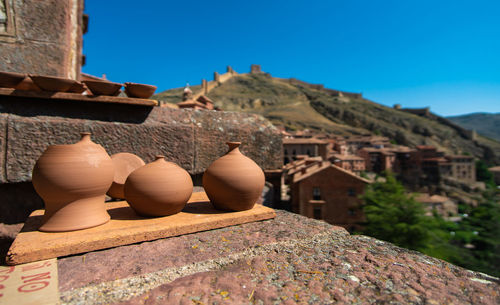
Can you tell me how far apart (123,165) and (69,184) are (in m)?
0.79

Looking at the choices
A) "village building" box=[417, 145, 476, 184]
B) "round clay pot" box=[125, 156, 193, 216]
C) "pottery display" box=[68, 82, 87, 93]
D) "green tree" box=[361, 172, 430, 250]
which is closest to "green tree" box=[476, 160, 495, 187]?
"village building" box=[417, 145, 476, 184]

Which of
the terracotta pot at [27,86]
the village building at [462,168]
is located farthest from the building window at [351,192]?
the village building at [462,168]

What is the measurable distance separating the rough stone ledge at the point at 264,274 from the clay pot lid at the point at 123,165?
1000mm

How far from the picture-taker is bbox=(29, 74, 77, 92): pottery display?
221 cm

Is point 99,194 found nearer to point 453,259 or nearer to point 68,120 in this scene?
point 68,120

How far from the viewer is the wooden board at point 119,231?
1321 mm

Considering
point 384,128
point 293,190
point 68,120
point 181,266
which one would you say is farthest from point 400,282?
point 384,128

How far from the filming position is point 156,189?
5.77 ft

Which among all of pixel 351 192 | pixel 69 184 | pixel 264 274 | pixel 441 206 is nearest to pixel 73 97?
pixel 69 184

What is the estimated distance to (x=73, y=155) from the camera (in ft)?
5.23

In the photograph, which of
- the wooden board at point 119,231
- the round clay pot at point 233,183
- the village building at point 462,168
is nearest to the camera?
the wooden board at point 119,231

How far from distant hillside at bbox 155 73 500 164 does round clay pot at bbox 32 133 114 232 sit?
48.0 metres

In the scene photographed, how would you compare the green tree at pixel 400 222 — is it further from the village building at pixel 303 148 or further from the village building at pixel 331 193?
the village building at pixel 303 148

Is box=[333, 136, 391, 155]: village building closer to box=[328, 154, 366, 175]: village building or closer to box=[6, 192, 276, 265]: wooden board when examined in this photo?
box=[328, 154, 366, 175]: village building
